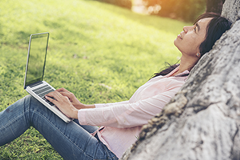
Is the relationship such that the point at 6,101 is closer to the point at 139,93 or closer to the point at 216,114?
the point at 139,93

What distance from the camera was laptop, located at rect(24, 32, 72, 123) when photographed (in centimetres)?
181

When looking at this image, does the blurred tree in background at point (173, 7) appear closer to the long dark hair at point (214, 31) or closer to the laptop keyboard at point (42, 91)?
the laptop keyboard at point (42, 91)

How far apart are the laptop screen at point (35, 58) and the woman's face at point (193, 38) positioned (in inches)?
58.4

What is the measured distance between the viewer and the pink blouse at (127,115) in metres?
1.54

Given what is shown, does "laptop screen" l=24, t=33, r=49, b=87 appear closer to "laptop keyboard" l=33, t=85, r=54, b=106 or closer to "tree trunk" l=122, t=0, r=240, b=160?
"laptop keyboard" l=33, t=85, r=54, b=106

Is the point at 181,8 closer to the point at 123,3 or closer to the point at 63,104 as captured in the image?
the point at 123,3

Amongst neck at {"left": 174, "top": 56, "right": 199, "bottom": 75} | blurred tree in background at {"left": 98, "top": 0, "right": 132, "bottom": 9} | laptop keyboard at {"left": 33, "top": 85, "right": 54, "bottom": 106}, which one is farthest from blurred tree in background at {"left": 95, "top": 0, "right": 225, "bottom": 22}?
neck at {"left": 174, "top": 56, "right": 199, "bottom": 75}

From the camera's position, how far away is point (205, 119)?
84cm

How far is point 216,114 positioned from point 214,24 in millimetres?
1039

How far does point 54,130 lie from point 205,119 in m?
1.29

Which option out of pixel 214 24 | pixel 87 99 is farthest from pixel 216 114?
pixel 87 99

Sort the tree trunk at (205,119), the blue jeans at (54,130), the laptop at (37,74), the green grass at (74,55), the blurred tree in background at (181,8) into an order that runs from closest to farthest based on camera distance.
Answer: the tree trunk at (205,119)
the blue jeans at (54,130)
the laptop at (37,74)
the green grass at (74,55)
the blurred tree in background at (181,8)

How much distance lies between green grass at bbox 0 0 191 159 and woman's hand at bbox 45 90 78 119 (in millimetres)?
957

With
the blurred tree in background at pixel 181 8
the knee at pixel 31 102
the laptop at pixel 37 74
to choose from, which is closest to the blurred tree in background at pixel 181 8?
the blurred tree in background at pixel 181 8
